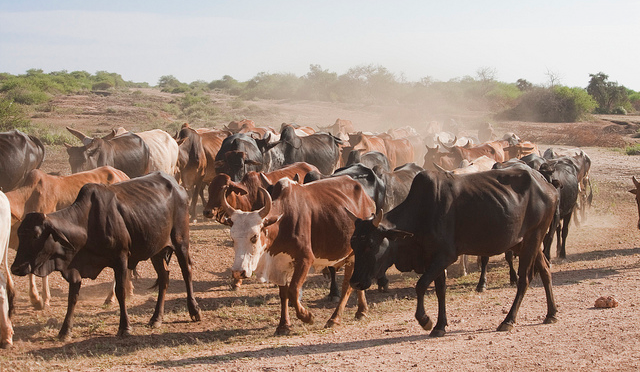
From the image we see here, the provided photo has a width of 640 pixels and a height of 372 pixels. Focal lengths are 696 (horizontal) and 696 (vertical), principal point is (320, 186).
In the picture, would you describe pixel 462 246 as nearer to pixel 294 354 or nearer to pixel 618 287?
pixel 294 354

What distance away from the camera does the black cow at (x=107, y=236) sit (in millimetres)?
8000

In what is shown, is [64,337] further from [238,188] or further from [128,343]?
[238,188]

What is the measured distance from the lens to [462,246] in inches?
320

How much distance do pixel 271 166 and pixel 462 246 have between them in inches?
348

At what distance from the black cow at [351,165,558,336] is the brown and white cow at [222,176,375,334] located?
37.9 inches

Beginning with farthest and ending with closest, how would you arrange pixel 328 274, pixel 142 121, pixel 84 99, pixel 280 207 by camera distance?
pixel 84 99
pixel 142 121
pixel 328 274
pixel 280 207

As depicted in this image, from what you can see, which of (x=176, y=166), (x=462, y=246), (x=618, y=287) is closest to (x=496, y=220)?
(x=462, y=246)

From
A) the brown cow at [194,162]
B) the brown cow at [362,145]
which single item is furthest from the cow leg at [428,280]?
the brown cow at [362,145]

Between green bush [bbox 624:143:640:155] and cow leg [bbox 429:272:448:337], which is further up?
green bush [bbox 624:143:640:155]

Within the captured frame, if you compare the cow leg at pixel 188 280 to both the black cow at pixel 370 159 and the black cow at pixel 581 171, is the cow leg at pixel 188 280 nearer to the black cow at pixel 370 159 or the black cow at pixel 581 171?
the black cow at pixel 370 159

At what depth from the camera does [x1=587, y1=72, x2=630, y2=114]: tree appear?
180 ft

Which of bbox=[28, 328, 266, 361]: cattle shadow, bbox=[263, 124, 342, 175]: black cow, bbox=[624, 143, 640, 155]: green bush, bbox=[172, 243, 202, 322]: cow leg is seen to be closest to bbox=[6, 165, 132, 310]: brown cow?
bbox=[172, 243, 202, 322]: cow leg

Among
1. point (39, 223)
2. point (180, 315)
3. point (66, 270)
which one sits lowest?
point (180, 315)

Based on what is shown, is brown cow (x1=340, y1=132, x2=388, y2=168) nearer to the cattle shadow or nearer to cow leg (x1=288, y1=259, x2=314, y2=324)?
cow leg (x1=288, y1=259, x2=314, y2=324)
